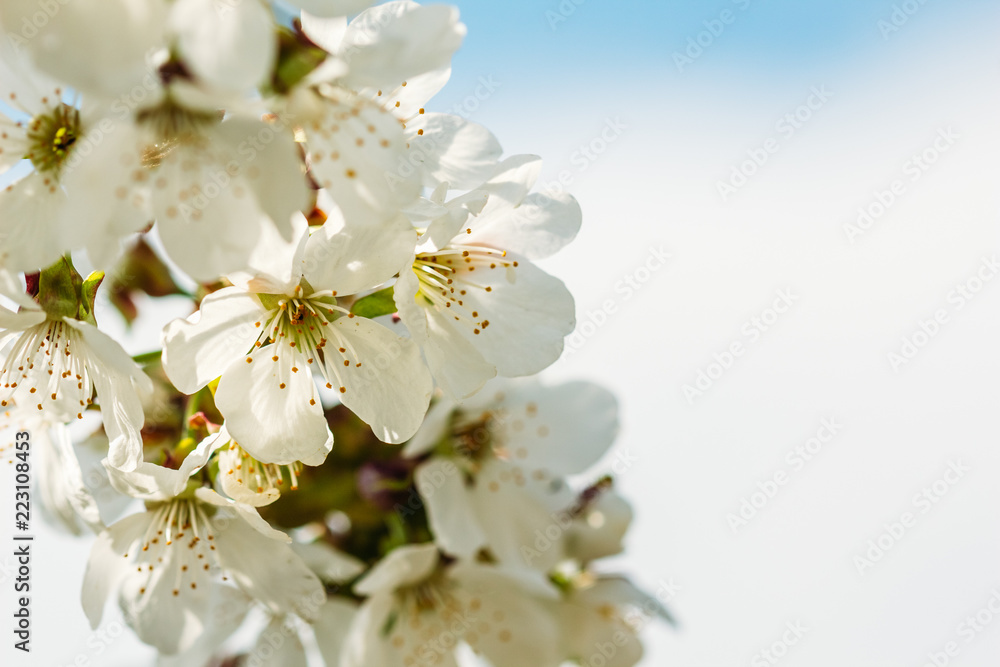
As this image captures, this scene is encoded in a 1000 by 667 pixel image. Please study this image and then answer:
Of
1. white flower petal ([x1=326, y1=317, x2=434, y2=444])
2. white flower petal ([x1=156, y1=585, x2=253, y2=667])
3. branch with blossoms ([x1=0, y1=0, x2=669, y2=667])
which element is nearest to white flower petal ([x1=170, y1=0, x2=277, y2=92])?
branch with blossoms ([x1=0, y1=0, x2=669, y2=667])

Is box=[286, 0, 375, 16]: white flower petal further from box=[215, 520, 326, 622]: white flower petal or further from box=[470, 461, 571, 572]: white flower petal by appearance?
box=[470, 461, 571, 572]: white flower petal

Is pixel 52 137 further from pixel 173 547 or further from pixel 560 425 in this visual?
pixel 560 425

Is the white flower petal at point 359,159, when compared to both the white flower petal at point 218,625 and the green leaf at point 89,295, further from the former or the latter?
the white flower petal at point 218,625

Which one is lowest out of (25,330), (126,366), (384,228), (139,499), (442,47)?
(139,499)

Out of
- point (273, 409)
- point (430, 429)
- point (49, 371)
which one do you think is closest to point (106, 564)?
point (49, 371)

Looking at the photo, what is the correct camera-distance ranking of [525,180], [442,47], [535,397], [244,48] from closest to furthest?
[244,48] < [442,47] < [525,180] < [535,397]

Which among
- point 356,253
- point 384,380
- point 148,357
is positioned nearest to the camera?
point 356,253

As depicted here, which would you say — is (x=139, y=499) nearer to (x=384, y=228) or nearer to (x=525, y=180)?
(x=384, y=228)

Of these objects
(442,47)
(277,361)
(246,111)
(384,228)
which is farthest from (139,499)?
(442,47)
